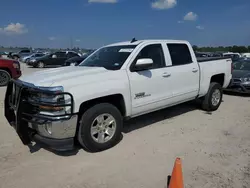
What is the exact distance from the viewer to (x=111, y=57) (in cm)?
497

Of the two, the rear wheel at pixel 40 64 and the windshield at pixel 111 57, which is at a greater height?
the windshield at pixel 111 57

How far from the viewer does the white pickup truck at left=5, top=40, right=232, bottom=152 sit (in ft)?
11.8

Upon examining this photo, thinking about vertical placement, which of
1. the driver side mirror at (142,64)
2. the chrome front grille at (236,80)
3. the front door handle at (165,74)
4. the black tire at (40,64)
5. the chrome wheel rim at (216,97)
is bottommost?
the chrome wheel rim at (216,97)

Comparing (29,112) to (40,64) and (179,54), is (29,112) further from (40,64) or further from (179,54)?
(40,64)

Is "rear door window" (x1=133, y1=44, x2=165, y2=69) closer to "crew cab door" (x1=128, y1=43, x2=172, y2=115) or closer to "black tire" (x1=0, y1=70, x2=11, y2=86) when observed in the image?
"crew cab door" (x1=128, y1=43, x2=172, y2=115)

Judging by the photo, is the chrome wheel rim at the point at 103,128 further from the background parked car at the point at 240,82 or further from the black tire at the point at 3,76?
the black tire at the point at 3,76

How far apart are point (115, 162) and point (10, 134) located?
252 cm

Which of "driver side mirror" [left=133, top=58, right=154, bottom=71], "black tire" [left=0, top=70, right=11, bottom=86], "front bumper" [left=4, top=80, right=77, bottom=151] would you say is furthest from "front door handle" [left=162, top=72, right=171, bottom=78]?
"black tire" [left=0, top=70, right=11, bottom=86]

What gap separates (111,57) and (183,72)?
5.55ft

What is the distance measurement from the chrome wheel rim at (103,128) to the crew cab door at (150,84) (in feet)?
1.84

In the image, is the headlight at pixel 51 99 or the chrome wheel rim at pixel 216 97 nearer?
the headlight at pixel 51 99

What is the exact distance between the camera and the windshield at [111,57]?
15.2 ft

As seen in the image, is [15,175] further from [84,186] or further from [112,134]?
[112,134]

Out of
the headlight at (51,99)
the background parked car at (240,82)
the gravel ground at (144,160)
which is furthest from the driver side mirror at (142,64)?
the background parked car at (240,82)
